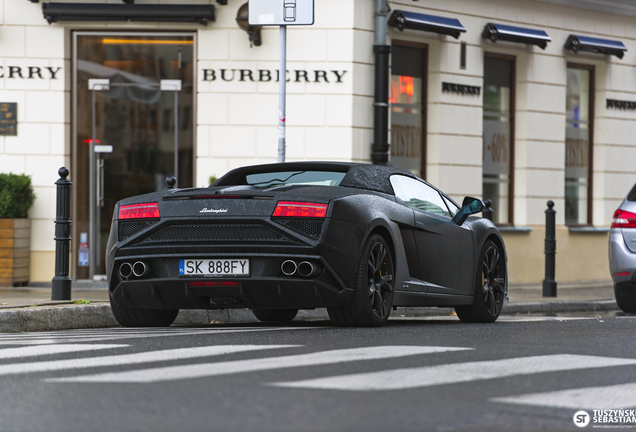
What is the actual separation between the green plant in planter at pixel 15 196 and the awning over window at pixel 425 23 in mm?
5544

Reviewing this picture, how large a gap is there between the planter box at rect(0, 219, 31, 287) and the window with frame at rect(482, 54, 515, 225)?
24.2 feet

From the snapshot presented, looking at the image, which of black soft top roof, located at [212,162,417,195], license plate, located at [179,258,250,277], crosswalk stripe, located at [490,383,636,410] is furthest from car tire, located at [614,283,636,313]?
crosswalk stripe, located at [490,383,636,410]

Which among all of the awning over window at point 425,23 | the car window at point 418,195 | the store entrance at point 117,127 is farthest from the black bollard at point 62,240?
the awning over window at point 425,23

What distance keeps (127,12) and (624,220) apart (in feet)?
23.4

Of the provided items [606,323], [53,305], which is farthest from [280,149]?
[606,323]

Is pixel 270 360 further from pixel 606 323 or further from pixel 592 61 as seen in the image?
pixel 592 61

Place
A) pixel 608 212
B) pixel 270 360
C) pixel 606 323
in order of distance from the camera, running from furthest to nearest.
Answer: pixel 608 212, pixel 606 323, pixel 270 360

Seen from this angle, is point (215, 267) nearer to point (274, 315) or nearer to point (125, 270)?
point (125, 270)

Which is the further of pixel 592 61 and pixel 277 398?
pixel 592 61

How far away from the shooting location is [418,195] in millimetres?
8648

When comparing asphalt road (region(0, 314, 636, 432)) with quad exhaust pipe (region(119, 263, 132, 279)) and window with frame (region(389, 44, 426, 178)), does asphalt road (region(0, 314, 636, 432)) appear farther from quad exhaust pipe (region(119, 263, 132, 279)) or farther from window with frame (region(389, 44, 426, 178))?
window with frame (region(389, 44, 426, 178))

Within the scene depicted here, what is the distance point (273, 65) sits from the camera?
1441 centimetres

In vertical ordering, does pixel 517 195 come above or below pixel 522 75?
below

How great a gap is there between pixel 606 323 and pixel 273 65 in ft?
23.0
